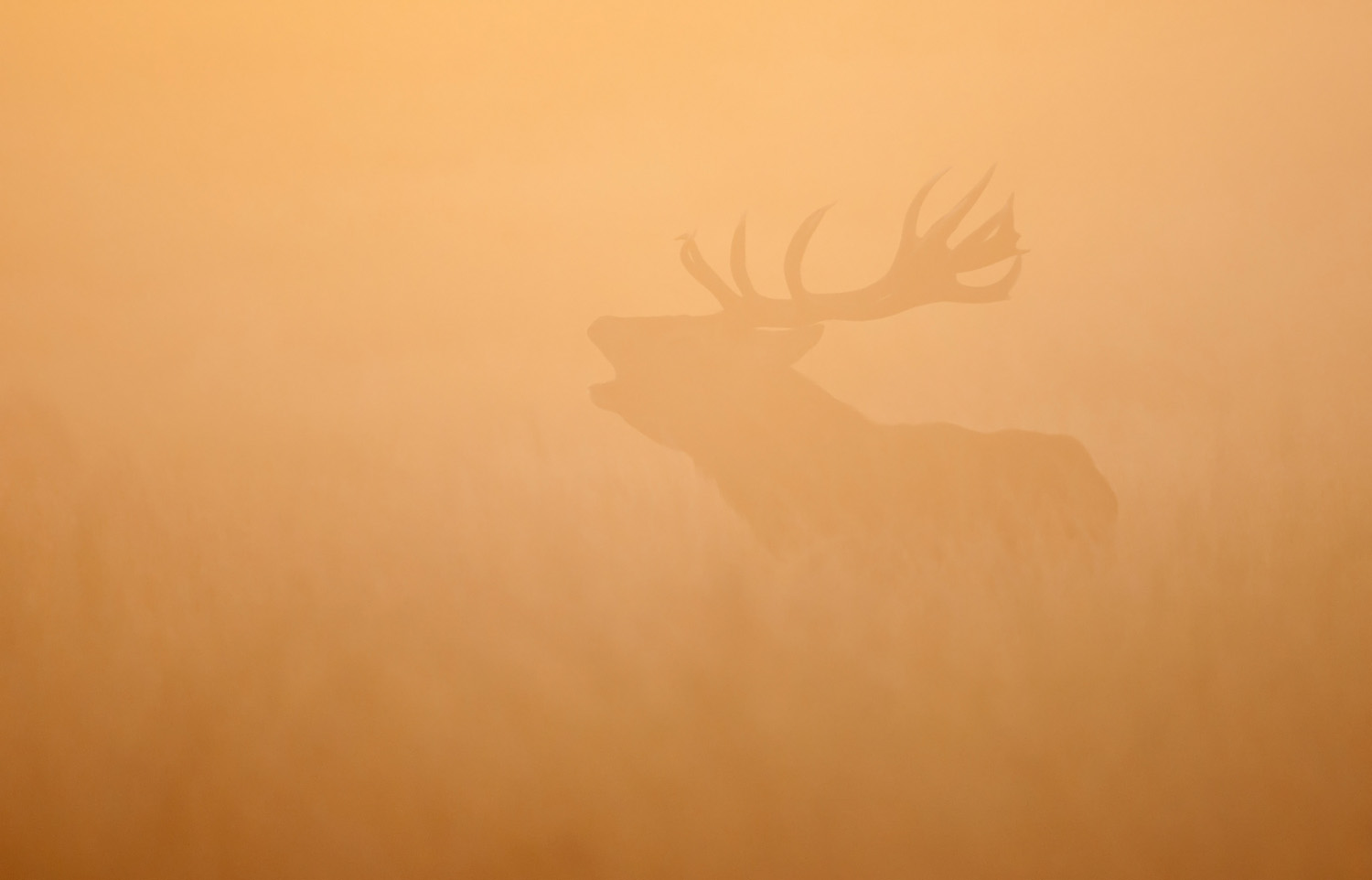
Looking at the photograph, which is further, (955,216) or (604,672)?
(604,672)

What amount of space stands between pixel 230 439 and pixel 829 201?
5.26ft

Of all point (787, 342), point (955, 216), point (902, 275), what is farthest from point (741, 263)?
point (955, 216)

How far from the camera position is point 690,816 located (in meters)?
2.07

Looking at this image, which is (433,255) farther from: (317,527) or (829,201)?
(829,201)

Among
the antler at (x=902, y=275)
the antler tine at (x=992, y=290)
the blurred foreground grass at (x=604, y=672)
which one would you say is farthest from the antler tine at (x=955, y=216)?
the blurred foreground grass at (x=604, y=672)

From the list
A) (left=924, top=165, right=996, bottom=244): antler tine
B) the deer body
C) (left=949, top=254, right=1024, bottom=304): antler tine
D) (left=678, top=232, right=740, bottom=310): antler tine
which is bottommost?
the deer body

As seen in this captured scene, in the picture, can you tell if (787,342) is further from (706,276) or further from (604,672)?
(604,672)

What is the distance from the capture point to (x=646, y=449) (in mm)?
2123

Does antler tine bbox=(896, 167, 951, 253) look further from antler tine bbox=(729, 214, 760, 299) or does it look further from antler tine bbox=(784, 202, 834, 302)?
antler tine bbox=(729, 214, 760, 299)

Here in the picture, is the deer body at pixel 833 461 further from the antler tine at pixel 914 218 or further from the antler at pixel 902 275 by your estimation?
the antler tine at pixel 914 218

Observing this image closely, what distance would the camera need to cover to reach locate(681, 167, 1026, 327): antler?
2.02 meters

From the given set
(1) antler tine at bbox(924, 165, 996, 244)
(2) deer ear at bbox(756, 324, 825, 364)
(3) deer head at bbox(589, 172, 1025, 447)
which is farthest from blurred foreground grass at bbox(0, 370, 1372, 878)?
(1) antler tine at bbox(924, 165, 996, 244)

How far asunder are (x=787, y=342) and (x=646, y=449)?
0.44 m

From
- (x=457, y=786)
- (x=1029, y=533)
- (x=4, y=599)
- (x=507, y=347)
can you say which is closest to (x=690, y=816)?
(x=457, y=786)
